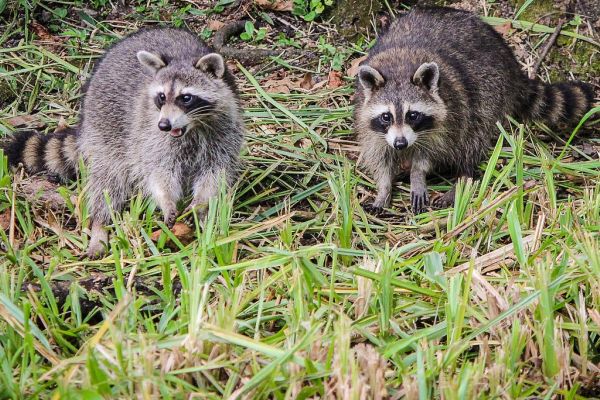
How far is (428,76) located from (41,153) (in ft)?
7.20

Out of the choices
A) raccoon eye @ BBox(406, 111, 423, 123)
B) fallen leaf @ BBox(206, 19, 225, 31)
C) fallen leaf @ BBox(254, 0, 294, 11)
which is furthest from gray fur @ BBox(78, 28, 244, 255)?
fallen leaf @ BBox(254, 0, 294, 11)

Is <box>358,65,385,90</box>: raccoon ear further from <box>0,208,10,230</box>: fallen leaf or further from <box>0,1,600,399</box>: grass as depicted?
<box>0,208,10,230</box>: fallen leaf

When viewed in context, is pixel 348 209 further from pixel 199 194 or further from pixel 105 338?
pixel 105 338

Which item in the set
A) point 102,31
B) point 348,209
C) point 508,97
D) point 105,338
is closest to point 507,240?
point 348,209

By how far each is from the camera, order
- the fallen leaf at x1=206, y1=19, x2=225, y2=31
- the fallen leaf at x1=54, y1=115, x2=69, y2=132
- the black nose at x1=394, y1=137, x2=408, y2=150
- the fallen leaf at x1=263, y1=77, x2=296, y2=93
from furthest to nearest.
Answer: the fallen leaf at x1=206, y1=19, x2=225, y2=31 → the fallen leaf at x1=263, y1=77, x2=296, y2=93 → the fallen leaf at x1=54, y1=115, x2=69, y2=132 → the black nose at x1=394, y1=137, x2=408, y2=150

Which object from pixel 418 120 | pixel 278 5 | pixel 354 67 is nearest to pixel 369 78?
pixel 418 120

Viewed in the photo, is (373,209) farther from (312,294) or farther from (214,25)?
(214,25)

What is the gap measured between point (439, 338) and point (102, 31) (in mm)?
3993

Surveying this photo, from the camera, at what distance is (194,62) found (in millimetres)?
4777

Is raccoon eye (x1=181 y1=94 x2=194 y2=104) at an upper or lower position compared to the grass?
upper

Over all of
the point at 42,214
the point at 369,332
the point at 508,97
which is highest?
the point at 508,97

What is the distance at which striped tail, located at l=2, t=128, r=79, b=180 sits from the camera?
5.06 metres

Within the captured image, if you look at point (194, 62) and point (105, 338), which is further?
point (194, 62)

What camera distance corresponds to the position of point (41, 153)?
5.07 meters
